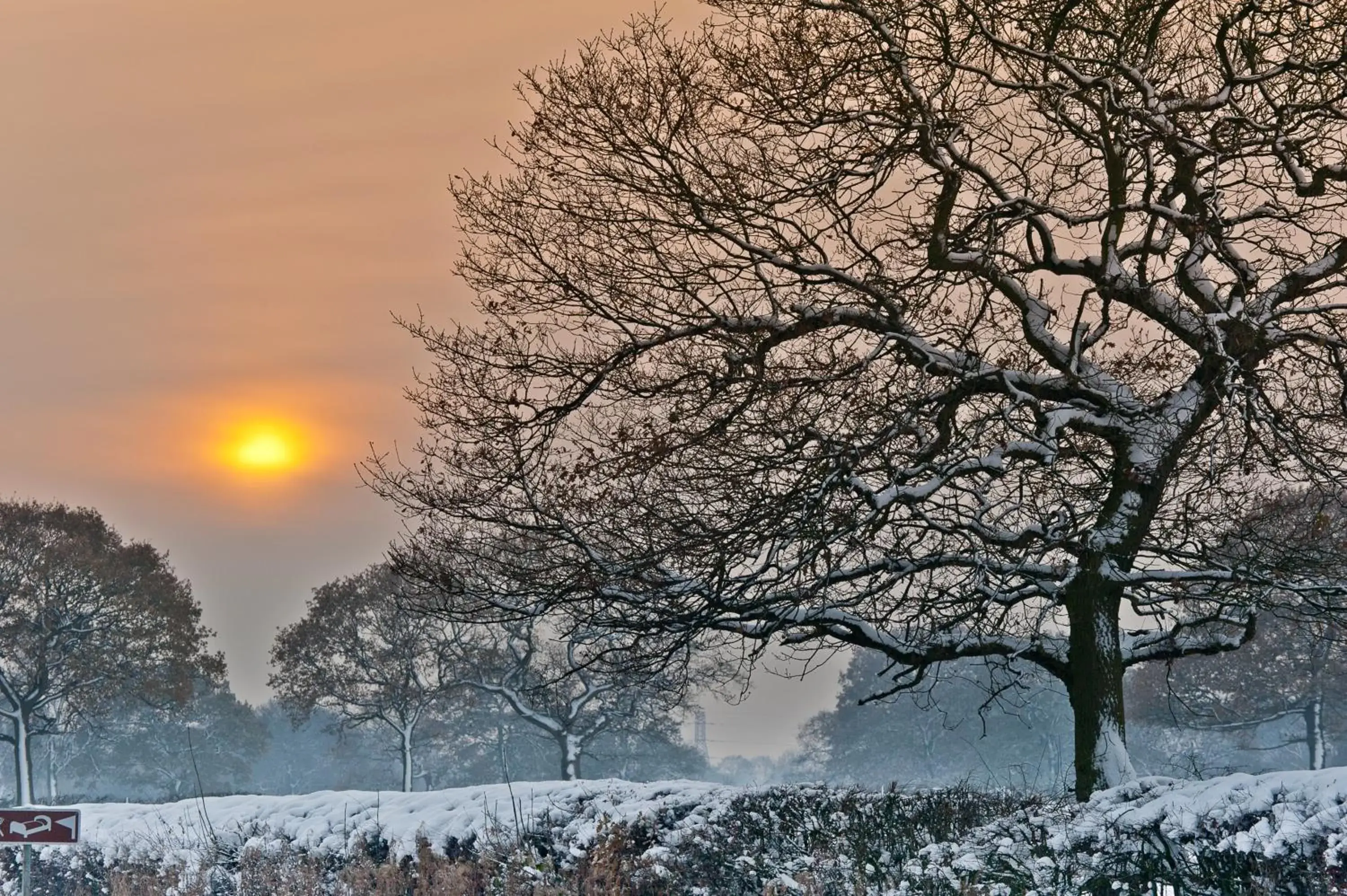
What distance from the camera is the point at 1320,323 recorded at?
35.1ft

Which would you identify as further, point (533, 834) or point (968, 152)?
point (533, 834)

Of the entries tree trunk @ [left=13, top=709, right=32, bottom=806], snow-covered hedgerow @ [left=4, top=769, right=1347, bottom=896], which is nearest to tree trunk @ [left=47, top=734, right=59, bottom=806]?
tree trunk @ [left=13, top=709, right=32, bottom=806]

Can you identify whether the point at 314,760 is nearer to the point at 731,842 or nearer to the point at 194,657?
the point at 194,657

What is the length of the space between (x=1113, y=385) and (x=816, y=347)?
253 cm

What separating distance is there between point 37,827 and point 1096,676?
963 centimetres

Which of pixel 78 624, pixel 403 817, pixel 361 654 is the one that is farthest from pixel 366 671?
pixel 403 817

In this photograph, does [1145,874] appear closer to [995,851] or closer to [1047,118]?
[995,851]

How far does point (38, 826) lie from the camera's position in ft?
39.2

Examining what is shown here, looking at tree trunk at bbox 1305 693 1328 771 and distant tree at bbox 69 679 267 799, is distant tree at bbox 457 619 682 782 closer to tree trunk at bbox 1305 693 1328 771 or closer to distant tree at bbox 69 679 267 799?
tree trunk at bbox 1305 693 1328 771

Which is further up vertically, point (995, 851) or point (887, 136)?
point (887, 136)

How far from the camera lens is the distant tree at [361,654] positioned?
41.8 m

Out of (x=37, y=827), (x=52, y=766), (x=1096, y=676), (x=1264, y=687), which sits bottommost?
(x=52, y=766)

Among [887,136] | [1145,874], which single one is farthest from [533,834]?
[887,136]

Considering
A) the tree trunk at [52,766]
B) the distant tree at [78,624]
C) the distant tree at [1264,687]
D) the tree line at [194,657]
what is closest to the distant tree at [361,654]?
the tree line at [194,657]
